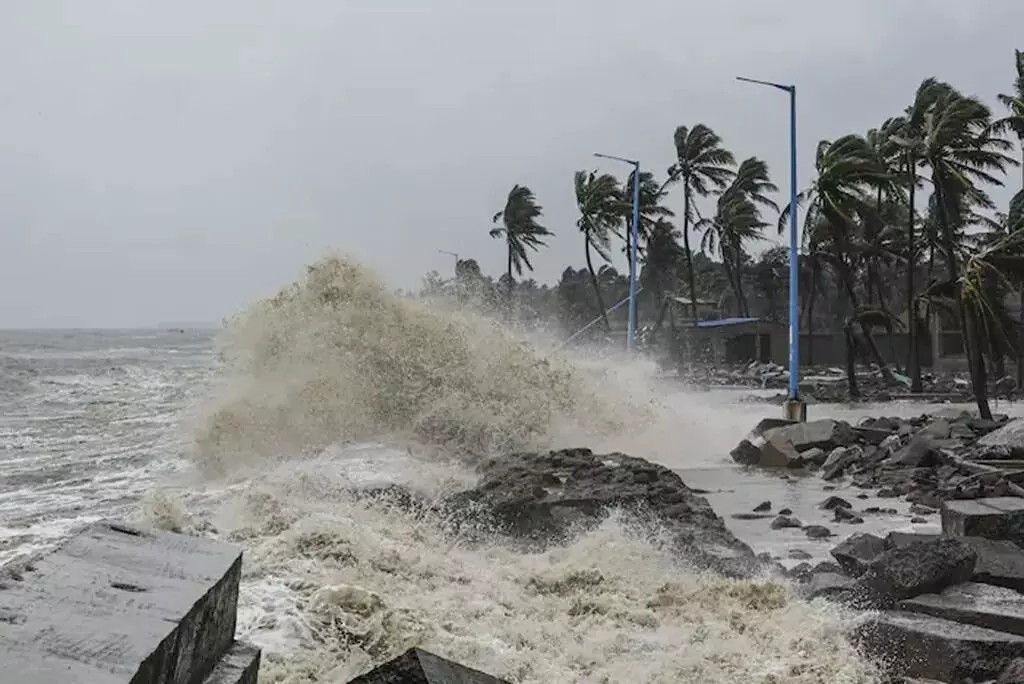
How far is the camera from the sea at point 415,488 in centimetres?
503

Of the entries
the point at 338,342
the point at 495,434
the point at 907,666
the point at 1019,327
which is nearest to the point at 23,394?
the point at 338,342

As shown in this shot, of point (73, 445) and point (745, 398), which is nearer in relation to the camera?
point (73, 445)

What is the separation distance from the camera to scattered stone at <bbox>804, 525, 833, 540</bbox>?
26.7 ft

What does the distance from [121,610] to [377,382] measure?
12350 mm

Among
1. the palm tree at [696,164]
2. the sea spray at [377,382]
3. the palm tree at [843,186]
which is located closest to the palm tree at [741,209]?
the palm tree at [696,164]

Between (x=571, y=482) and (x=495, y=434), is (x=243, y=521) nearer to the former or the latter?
(x=571, y=482)

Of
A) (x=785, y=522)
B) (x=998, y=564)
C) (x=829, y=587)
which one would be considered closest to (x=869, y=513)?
(x=785, y=522)

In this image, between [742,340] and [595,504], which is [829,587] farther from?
[742,340]

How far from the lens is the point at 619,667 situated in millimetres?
4918

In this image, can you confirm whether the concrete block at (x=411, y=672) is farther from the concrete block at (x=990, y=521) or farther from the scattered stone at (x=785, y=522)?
the scattered stone at (x=785, y=522)

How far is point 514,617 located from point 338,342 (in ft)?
36.3

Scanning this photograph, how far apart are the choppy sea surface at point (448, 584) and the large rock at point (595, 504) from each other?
0.35 metres

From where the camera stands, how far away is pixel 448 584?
6.27 metres

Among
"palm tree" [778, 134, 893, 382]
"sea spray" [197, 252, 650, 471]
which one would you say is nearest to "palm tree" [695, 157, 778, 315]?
"palm tree" [778, 134, 893, 382]
